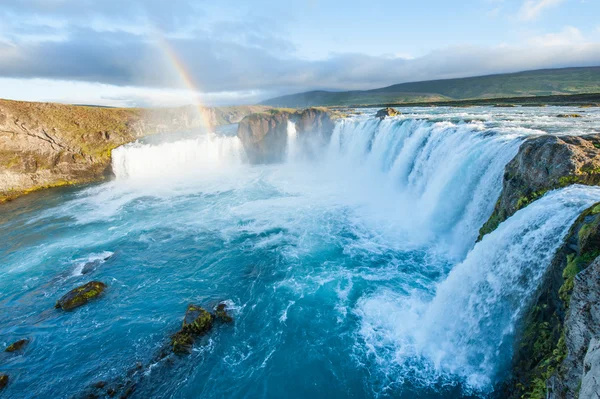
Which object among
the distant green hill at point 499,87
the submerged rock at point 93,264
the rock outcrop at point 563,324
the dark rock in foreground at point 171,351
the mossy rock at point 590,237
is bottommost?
the dark rock in foreground at point 171,351

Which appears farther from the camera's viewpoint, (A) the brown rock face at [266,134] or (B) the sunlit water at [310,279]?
(A) the brown rock face at [266,134]

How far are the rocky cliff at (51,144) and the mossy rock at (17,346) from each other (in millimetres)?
33400

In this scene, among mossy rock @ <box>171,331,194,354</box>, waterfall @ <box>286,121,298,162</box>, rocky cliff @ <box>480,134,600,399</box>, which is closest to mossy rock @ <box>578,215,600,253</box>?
rocky cliff @ <box>480,134,600,399</box>

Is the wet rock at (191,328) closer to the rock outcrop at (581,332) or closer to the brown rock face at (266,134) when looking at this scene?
the rock outcrop at (581,332)

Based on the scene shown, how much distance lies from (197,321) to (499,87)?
16347 cm

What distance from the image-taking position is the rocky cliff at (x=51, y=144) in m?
38.8

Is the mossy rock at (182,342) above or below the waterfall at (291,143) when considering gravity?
below

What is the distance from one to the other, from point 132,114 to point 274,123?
40873 millimetres

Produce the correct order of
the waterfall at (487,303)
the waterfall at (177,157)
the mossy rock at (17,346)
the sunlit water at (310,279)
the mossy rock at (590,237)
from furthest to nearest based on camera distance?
the waterfall at (177,157) < the mossy rock at (17,346) < the sunlit water at (310,279) < the waterfall at (487,303) < the mossy rock at (590,237)

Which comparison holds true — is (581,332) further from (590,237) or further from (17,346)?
(17,346)

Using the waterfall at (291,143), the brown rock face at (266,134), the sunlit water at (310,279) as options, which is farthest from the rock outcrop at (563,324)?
the brown rock face at (266,134)

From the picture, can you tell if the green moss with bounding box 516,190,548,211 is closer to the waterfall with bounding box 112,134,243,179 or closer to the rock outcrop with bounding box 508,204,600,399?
the rock outcrop with bounding box 508,204,600,399

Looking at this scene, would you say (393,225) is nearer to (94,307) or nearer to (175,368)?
(175,368)

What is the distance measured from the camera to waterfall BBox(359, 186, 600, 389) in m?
7.92
